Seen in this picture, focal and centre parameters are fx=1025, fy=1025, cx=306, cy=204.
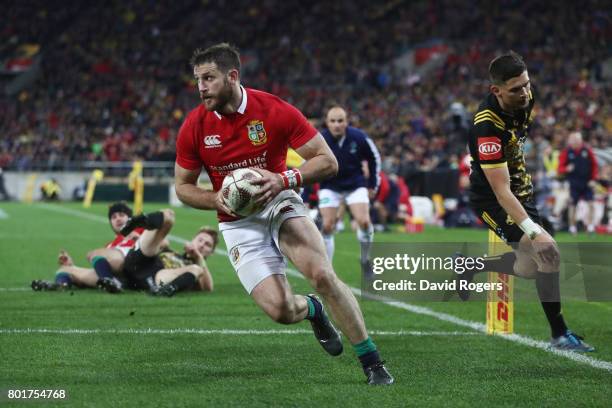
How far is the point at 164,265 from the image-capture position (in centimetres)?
1098

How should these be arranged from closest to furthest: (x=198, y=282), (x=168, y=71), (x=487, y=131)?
(x=487, y=131) → (x=198, y=282) → (x=168, y=71)

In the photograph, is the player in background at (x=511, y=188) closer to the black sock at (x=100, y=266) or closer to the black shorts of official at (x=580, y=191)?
the black sock at (x=100, y=266)

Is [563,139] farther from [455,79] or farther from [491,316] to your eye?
[491,316]

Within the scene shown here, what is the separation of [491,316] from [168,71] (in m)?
44.0

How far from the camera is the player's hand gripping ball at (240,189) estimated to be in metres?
5.81

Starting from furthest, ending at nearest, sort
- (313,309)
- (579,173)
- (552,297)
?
(579,173) < (552,297) < (313,309)

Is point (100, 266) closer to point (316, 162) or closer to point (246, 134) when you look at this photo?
point (246, 134)

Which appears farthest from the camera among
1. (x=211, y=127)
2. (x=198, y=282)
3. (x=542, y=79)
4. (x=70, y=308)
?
(x=542, y=79)

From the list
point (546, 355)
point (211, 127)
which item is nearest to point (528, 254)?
point (546, 355)

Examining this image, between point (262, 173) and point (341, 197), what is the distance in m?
6.44

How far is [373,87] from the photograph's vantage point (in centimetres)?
4409

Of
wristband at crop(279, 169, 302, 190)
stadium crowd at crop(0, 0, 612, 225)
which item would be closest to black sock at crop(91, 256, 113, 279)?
wristband at crop(279, 169, 302, 190)

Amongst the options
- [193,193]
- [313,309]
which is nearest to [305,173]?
[193,193]

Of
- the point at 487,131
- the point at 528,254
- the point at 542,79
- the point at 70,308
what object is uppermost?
the point at 542,79
